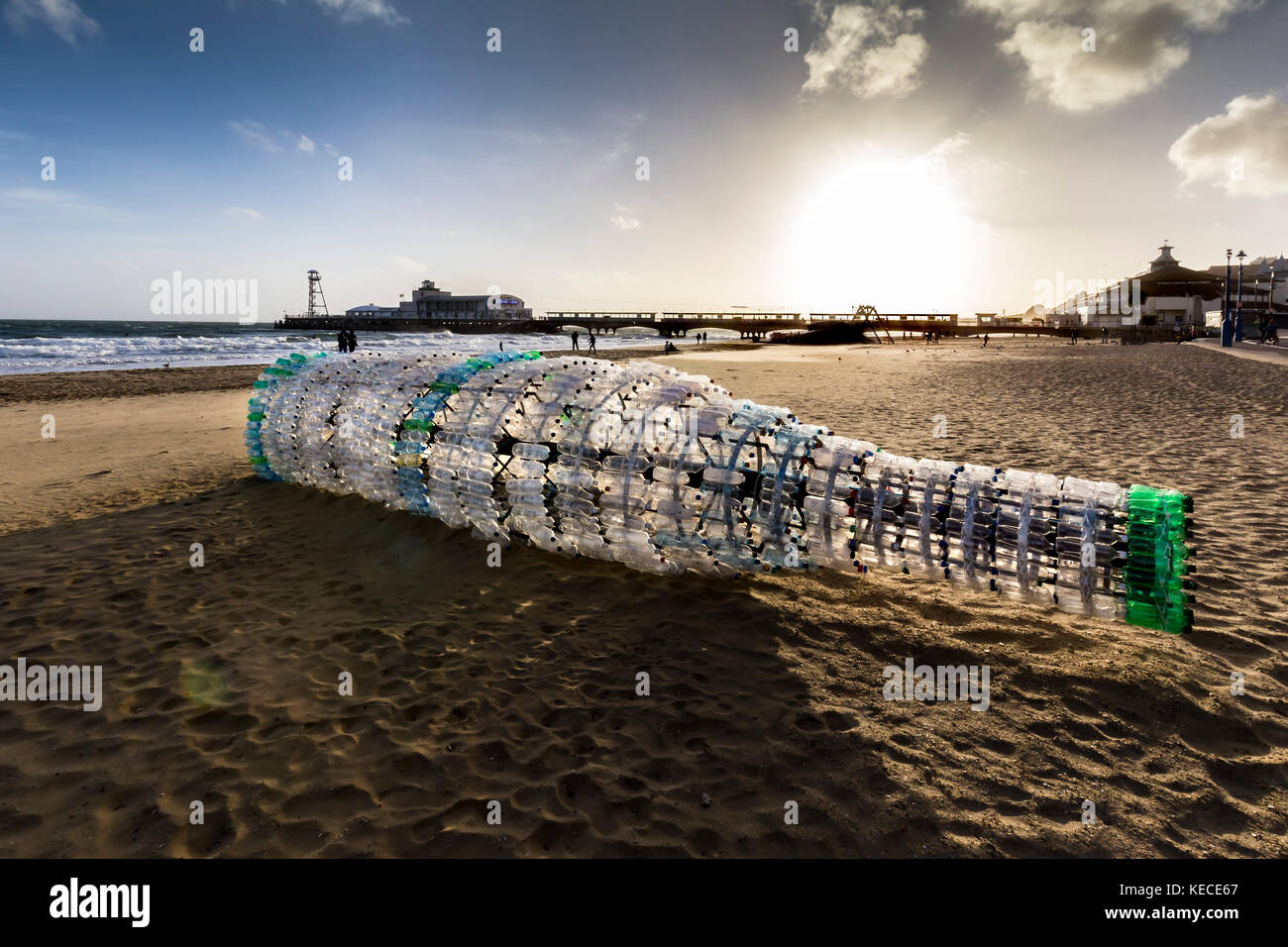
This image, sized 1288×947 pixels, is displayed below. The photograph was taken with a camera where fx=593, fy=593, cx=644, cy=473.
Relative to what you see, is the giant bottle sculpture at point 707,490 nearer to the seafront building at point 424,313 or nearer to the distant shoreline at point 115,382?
the distant shoreline at point 115,382

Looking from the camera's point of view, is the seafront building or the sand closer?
the sand

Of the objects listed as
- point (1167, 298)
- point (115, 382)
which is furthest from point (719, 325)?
point (115, 382)

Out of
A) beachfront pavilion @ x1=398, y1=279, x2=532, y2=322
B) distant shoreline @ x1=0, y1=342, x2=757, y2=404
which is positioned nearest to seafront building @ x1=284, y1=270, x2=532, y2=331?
beachfront pavilion @ x1=398, y1=279, x2=532, y2=322

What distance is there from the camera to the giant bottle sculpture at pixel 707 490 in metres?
3.68

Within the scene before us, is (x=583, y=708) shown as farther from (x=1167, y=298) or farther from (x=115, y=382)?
(x=1167, y=298)

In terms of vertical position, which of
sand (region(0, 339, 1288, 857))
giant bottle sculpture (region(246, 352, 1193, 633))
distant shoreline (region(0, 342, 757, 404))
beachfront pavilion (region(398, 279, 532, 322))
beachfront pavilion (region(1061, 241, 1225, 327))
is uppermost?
beachfront pavilion (region(398, 279, 532, 322))

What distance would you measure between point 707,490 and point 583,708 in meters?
1.86

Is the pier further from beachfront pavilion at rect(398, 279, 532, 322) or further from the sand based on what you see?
the sand

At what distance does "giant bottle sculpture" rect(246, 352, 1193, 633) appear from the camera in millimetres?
3684

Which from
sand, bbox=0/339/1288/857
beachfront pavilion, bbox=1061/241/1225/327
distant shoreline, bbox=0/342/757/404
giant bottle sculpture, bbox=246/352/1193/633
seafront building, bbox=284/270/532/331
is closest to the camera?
sand, bbox=0/339/1288/857

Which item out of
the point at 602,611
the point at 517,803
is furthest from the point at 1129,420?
the point at 517,803

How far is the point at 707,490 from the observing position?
460 centimetres

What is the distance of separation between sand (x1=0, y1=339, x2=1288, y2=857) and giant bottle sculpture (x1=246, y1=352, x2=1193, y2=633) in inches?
18.0
